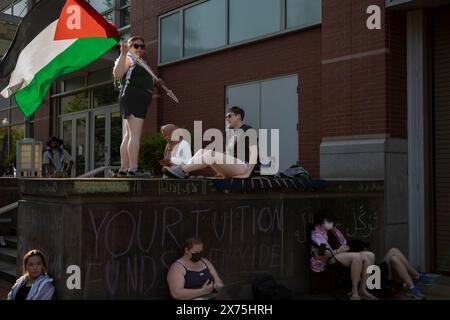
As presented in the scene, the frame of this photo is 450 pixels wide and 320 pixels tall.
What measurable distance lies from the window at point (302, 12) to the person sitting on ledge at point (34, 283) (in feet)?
21.1

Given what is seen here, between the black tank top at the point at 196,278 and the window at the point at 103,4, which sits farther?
the window at the point at 103,4

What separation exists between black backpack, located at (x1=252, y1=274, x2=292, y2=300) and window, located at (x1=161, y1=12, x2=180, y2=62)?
765 cm

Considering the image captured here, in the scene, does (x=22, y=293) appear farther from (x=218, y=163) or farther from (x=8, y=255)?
(x=8, y=255)

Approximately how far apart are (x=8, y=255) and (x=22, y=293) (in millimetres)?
3616

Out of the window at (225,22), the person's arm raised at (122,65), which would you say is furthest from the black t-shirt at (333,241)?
the window at (225,22)

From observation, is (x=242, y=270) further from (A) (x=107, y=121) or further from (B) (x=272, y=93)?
(A) (x=107, y=121)

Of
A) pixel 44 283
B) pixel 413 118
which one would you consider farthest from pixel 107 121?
A: pixel 44 283

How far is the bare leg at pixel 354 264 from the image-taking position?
6.74m

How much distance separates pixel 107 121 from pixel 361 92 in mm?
8948

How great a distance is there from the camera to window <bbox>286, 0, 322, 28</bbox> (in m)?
9.46

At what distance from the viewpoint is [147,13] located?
43.8 ft

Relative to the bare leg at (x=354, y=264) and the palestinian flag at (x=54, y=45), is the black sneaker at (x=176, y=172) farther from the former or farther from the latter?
the bare leg at (x=354, y=264)

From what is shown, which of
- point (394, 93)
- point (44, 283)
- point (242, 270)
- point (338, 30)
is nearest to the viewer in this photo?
point (44, 283)

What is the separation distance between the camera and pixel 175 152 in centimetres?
728
